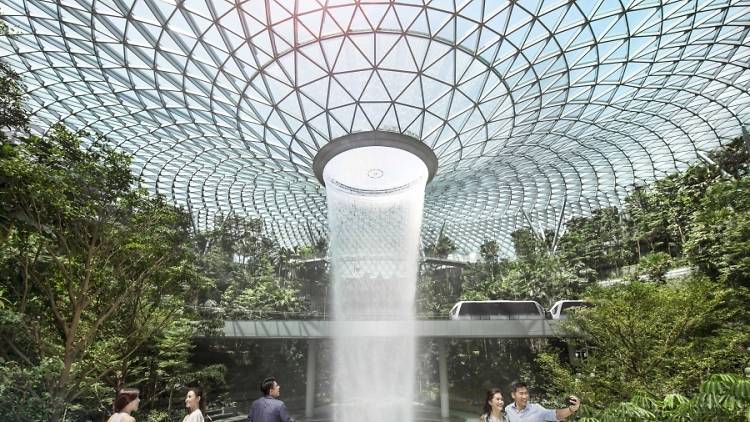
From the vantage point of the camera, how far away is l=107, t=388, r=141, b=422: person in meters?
5.82

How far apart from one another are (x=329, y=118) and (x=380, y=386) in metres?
21.0

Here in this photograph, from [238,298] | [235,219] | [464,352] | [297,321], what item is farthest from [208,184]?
[464,352]

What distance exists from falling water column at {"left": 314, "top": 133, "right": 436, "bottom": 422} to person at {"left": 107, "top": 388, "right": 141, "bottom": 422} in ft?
78.6

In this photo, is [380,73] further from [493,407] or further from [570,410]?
[570,410]

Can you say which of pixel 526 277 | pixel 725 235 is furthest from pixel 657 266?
pixel 526 277

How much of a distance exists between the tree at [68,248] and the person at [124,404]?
1051 cm

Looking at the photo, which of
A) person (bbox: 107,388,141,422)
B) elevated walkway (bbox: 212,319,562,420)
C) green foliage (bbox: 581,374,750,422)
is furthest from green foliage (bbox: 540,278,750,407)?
person (bbox: 107,388,141,422)

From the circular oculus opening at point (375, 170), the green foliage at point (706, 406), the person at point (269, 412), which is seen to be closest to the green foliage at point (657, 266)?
the circular oculus opening at point (375, 170)

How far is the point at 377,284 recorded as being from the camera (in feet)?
123

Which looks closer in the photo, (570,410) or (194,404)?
(570,410)

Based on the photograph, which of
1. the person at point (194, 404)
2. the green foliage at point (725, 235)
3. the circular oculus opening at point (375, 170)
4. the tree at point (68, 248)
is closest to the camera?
the person at point (194, 404)

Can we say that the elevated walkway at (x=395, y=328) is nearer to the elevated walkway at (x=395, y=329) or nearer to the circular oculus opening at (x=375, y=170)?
the elevated walkway at (x=395, y=329)

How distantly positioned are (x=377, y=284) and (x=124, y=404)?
32063mm

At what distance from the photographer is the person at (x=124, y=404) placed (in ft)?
19.1
